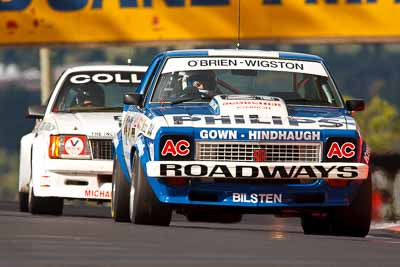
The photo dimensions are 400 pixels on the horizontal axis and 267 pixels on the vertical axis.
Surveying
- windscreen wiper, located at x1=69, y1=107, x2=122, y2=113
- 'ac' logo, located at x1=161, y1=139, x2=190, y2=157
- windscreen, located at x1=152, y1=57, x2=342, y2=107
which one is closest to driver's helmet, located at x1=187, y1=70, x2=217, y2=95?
windscreen, located at x1=152, y1=57, x2=342, y2=107

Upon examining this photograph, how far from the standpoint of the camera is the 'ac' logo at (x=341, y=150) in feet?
46.7

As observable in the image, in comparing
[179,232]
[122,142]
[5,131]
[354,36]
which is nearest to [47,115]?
[122,142]

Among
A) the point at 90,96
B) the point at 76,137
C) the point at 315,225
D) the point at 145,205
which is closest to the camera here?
the point at 145,205

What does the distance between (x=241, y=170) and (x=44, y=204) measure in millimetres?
4908

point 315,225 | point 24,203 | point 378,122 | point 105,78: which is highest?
point 105,78

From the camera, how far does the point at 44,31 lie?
32344 millimetres

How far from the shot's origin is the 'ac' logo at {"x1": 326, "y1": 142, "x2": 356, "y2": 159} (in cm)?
1424

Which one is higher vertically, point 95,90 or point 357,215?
point 95,90

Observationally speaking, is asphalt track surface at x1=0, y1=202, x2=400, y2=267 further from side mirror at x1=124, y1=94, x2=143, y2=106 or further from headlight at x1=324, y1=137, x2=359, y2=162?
side mirror at x1=124, y1=94, x2=143, y2=106

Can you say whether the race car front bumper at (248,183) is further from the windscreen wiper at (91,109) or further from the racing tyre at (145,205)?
the windscreen wiper at (91,109)

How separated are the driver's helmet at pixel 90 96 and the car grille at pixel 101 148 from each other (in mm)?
1209

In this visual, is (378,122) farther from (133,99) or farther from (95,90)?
(133,99)

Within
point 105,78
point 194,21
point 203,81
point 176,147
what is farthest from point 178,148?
point 194,21

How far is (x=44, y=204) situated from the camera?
61.0 ft
